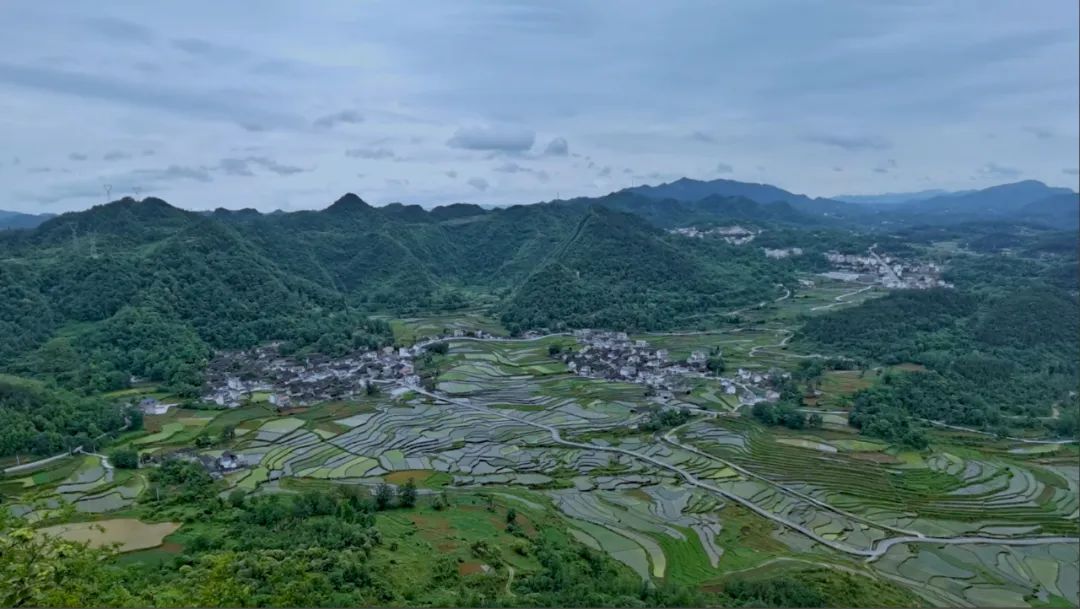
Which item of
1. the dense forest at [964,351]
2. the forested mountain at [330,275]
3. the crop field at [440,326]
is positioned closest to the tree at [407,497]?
the forested mountain at [330,275]

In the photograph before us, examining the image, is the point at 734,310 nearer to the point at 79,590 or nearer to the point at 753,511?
the point at 753,511

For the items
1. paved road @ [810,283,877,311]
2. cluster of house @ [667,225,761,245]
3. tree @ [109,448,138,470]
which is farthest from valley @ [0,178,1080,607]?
cluster of house @ [667,225,761,245]

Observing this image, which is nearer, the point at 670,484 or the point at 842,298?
the point at 670,484

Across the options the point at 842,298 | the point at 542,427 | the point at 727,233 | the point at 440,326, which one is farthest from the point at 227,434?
the point at 727,233

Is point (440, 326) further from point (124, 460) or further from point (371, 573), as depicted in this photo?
point (371, 573)

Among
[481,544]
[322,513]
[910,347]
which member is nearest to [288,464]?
[322,513]

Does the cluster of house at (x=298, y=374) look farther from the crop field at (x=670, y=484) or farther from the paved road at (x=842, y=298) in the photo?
the paved road at (x=842, y=298)
